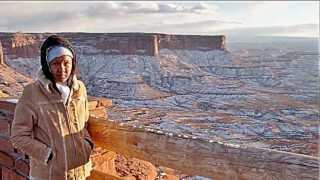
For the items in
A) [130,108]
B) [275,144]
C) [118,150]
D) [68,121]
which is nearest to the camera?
[68,121]

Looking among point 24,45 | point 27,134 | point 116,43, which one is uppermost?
point 27,134

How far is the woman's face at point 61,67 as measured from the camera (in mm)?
1998

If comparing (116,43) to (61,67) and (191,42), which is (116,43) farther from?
(61,67)

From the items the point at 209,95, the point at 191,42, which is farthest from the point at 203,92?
the point at 191,42

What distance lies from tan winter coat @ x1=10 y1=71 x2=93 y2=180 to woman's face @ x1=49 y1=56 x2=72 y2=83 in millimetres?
54

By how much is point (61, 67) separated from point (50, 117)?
237 mm

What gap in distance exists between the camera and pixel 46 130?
6.65ft

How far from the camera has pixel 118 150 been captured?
233 centimetres

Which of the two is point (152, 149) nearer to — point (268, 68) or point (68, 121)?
point (68, 121)

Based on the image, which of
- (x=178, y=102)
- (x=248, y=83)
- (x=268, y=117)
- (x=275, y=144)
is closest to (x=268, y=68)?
(x=248, y=83)

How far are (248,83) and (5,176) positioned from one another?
55.8 m

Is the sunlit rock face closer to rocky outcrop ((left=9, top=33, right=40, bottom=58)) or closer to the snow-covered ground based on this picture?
the snow-covered ground

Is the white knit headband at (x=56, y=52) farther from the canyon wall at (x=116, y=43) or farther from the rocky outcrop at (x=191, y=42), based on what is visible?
the rocky outcrop at (x=191, y=42)

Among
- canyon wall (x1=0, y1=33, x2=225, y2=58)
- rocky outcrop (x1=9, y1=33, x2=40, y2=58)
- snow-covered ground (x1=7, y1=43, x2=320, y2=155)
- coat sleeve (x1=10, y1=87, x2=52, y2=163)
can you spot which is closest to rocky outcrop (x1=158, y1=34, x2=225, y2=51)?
canyon wall (x1=0, y1=33, x2=225, y2=58)
